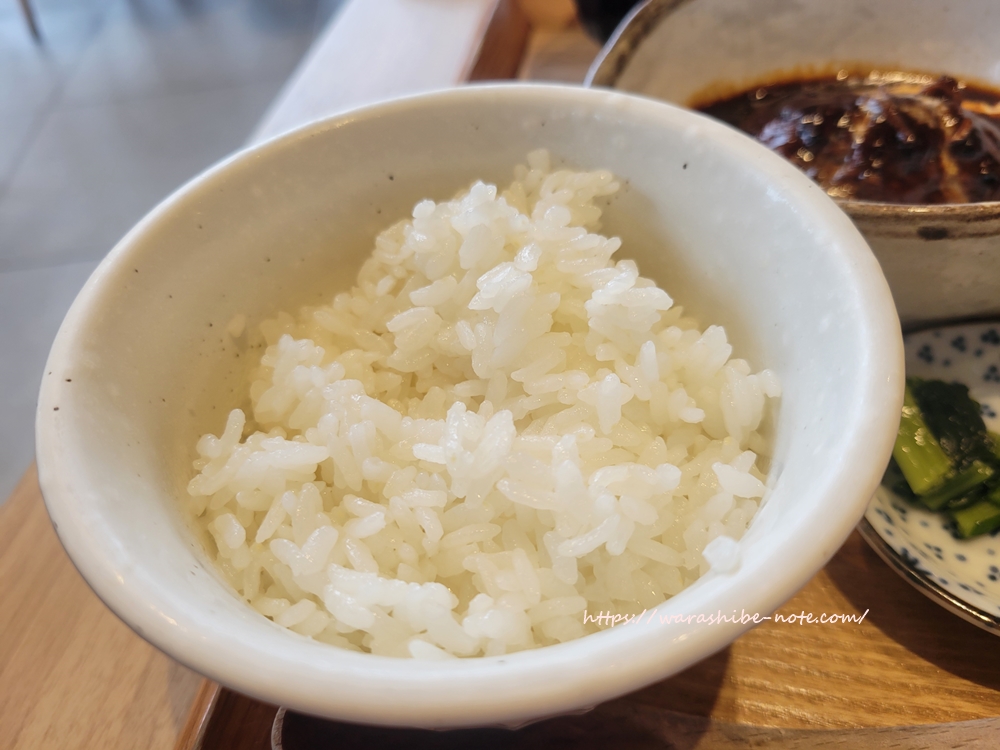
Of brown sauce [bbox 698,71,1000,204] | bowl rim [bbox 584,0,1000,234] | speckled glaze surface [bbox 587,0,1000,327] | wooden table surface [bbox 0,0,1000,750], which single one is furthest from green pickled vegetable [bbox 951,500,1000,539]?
speckled glaze surface [bbox 587,0,1000,327]

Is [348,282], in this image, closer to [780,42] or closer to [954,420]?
[954,420]

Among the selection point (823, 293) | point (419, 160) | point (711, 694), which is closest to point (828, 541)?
point (823, 293)

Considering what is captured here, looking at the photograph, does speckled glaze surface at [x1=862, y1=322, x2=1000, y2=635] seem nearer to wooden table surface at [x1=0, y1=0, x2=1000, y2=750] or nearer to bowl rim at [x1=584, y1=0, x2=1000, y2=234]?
wooden table surface at [x1=0, y1=0, x2=1000, y2=750]

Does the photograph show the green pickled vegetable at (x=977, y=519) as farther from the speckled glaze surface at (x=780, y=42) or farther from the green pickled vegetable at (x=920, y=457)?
the speckled glaze surface at (x=780, y=42)

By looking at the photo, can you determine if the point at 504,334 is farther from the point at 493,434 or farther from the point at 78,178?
the point at 78,178

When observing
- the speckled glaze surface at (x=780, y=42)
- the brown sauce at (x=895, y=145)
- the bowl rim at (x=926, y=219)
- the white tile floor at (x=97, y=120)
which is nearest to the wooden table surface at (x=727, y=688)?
the bowl rim at (x=926, y=219)

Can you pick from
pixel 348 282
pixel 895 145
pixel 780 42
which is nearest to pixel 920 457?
pixel 895 145
